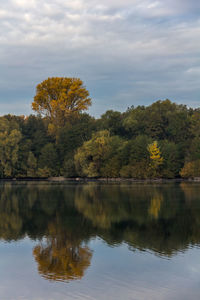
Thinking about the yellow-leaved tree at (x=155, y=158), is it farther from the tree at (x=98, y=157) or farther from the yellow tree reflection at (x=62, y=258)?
the yellow tree reflection at (x=62, y=258)

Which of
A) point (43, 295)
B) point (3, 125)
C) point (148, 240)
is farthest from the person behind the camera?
point (3, 125)

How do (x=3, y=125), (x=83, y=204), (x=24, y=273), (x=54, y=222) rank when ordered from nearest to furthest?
(x=24, y=273)
(x=54, y=222)
(x=83, y=204)
(x=3, y=125)

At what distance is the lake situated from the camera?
1341 cm

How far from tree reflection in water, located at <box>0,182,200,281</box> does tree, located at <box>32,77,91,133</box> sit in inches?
2648

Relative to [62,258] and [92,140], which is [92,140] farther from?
[62,258]

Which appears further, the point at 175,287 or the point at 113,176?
the point at 113,176

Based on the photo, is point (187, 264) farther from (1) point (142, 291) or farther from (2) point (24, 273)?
(2) point (24, 273)

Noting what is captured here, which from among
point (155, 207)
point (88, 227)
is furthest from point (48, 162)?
point (88, 227)

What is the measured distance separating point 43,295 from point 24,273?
119 inches

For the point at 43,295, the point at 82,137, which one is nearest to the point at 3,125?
the point at 82,137

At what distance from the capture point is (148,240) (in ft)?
69.2

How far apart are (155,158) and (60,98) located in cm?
3338

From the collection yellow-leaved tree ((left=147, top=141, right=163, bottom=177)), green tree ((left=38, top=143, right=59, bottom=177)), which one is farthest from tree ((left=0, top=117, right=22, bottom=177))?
yellow-leaved tree ((left=147, top=141, right=163, bottom=177))

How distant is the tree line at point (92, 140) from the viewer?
87688 millimetres
